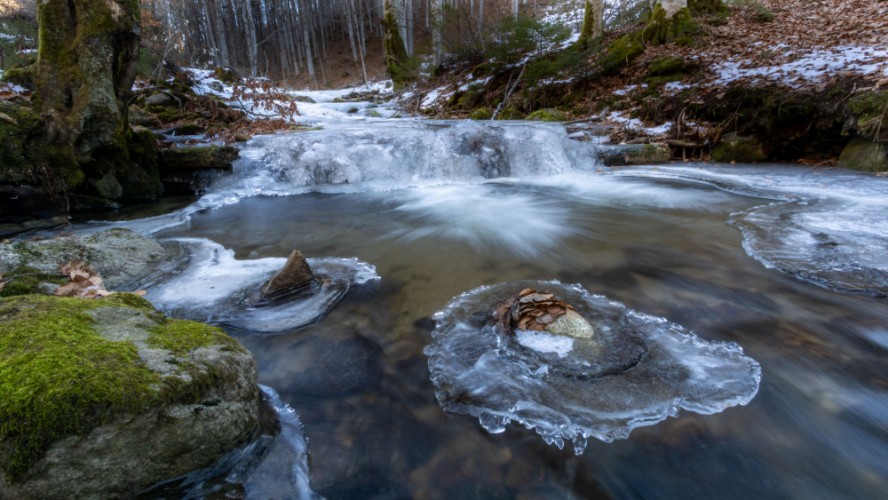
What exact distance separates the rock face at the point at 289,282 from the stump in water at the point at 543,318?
1.73 meters

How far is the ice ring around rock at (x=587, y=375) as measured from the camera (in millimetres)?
2021

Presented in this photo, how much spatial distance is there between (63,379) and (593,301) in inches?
118

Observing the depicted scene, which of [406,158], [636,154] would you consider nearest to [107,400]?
[406,158]

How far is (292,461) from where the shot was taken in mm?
1817

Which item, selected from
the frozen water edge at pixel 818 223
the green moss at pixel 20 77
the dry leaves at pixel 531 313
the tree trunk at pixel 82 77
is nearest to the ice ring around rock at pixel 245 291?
the dry leaves at pixel 531 313

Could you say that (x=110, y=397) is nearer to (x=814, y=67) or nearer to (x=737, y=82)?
(x=737, y=82)

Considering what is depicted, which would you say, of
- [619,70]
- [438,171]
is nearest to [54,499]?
[438,171]

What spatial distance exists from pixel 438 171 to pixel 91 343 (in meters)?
7.19

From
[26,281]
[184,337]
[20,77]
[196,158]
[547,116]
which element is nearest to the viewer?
[184,337]

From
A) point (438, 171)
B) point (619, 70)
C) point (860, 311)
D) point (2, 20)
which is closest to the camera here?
point (860, 311)

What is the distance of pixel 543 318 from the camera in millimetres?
2629

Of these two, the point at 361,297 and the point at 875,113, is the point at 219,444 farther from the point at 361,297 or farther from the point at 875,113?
the point at 875,113

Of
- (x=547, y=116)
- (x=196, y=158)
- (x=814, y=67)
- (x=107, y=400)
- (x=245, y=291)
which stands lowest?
(x=245, y=291)

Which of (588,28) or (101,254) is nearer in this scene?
(101,254)
